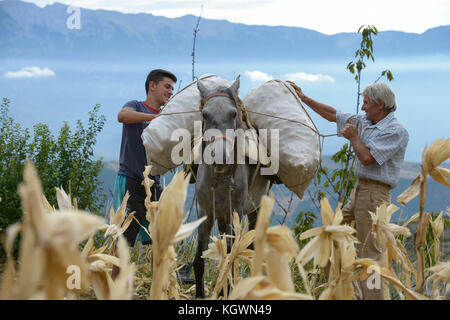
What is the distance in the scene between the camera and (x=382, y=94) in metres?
4.05

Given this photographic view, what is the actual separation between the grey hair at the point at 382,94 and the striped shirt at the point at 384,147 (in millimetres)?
104

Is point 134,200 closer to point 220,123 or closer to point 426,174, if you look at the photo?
point 220,123

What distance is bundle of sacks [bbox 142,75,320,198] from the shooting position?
4047 mm

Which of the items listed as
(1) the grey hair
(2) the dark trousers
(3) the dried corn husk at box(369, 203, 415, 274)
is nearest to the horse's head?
(1) the grey hair

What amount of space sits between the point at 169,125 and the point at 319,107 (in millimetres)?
1648

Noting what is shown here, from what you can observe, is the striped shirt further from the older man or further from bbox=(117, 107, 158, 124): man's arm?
bbox=(117, 107, 158, 124): man's arm

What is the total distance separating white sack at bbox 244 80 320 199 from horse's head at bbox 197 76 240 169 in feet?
1.61

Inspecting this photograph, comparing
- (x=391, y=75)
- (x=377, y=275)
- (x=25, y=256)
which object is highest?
(x=391, y=75)

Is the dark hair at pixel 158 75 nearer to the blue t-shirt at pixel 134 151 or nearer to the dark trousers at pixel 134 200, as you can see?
the blue t-shirt at pixel 134 151

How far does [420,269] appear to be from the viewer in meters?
1.24
